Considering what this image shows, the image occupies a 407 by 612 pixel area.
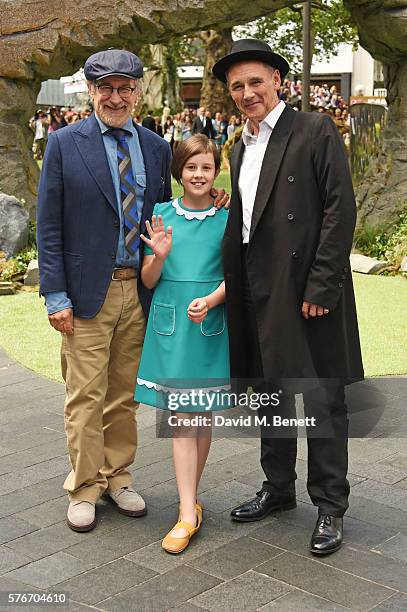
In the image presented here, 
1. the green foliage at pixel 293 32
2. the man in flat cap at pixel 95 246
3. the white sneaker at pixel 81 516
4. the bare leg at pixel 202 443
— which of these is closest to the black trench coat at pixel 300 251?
the bare leg at pixel 202 443

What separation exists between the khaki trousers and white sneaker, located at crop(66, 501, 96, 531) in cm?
3

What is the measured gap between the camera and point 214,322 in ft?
12.2

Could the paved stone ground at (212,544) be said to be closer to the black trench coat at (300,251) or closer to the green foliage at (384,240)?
the black trench coat at (300,251)

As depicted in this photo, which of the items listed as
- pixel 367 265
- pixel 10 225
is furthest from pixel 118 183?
pixel 367 265

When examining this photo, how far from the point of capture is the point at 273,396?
3793 millimetres

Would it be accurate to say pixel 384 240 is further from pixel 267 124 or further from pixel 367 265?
pixel 267 124

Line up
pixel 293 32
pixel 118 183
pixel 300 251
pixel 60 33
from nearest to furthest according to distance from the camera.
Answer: pixel 300 251, pixel 118 183, pixel 60 33, pixel 293 32

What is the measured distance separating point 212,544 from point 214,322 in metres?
0.89

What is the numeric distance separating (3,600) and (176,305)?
50.7 inches

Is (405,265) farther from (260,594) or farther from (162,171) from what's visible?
(260,594)

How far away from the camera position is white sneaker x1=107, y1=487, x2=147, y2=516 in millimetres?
3949

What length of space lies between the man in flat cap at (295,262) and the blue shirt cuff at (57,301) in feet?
2.22

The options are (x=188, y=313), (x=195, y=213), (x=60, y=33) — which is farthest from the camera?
(x=60, y=33)

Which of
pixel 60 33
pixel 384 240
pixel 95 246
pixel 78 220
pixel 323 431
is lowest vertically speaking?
pixel 323 431
